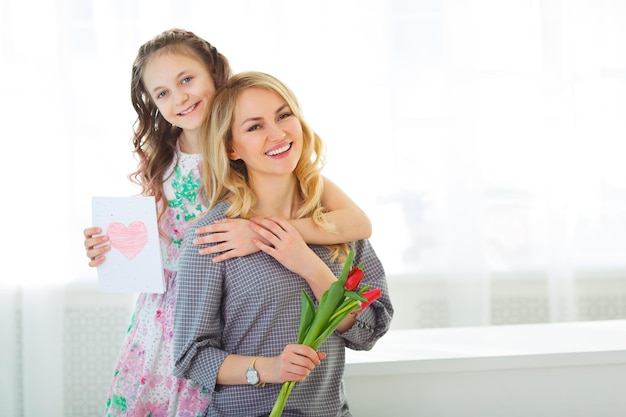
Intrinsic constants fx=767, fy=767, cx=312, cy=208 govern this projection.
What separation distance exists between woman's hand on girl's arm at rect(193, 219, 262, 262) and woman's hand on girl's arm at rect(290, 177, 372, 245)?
0.34 ft

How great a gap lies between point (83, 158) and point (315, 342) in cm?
192

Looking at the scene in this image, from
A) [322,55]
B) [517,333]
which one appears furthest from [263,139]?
[322,55]

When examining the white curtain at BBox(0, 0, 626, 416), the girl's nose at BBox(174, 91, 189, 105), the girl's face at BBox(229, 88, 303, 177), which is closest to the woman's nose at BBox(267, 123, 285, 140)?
the girl's face at BBox(229, 88, 303, 177)

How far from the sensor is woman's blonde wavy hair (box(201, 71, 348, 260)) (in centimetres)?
153

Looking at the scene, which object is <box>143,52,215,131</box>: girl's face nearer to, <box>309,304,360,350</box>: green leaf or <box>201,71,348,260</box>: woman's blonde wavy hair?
<box>201,71,348,260</box>: woman's blonde wavy hair

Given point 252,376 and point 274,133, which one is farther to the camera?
point 274,133

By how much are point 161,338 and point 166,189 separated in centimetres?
35

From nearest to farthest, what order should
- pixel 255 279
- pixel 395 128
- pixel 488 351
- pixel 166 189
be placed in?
1. pixel 255 279
2. pixel 166 189
3. pixel 488 351
4. pixel 395 128

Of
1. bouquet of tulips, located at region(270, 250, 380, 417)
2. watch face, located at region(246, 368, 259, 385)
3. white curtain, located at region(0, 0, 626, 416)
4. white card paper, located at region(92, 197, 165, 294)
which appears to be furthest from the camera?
white curtain, located at region(0, 0, 626, 416)

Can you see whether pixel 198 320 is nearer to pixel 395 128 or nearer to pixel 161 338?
pixel 161 338

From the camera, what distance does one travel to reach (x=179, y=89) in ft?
5.64

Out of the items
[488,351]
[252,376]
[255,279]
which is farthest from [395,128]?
[252,376]

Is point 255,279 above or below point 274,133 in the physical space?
below

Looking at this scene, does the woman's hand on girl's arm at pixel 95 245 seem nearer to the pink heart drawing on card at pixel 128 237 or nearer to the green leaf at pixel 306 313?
the pink heart drawing on card at pixel 128 237
